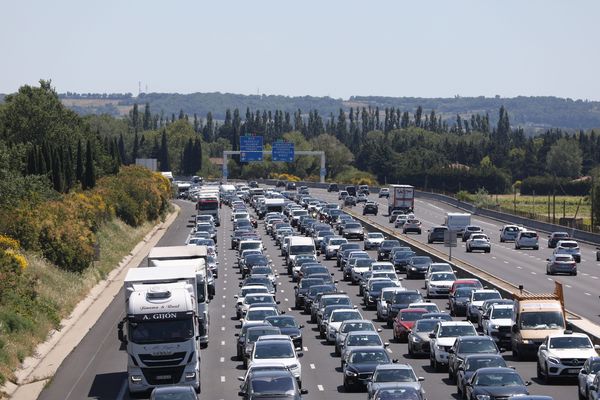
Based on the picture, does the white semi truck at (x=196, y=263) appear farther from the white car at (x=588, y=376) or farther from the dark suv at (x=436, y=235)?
the dark suv at (x=436, y=235)

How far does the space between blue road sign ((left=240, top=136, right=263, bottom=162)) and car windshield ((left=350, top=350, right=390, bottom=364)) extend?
138660mm

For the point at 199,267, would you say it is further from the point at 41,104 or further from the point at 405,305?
the point at 41,104

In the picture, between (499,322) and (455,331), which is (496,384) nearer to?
(455,331)

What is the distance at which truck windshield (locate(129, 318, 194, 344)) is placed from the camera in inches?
1313

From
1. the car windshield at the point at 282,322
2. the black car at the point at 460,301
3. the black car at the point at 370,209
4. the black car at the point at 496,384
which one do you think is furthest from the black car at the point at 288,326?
the black car at the point at 370,209

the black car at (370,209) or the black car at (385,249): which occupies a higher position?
the black car at (385,249)

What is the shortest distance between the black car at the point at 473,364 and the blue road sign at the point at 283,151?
14580 centimetres

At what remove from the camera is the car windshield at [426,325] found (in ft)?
135

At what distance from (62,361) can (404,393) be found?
63.3ft

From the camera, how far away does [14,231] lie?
66062mm

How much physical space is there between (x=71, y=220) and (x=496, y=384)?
4847 cm

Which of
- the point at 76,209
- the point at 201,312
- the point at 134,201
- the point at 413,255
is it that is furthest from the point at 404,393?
the point at 134,201

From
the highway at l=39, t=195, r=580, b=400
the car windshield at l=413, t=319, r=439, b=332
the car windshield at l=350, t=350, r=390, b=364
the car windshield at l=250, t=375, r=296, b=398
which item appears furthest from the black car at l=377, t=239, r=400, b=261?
the car windshield at l=250, t=375, r=296, b=398

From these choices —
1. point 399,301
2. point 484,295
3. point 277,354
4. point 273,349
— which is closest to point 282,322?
point 273,349
